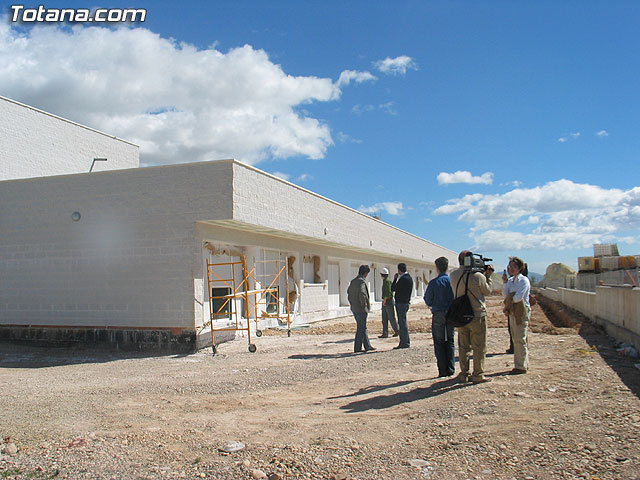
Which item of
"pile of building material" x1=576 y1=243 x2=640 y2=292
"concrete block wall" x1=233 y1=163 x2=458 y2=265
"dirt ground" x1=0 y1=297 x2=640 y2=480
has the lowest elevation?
"dirt ground" x1=0 y1=297 x2=640 y2=480

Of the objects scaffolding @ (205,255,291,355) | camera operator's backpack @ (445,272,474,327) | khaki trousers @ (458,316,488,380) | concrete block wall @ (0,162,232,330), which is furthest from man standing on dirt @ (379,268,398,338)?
camera operator's backpack @ (445,272,474,327)

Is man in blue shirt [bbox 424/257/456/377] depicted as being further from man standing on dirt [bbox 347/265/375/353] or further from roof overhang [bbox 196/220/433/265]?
roof overhang [bbox 196/220/433/265]

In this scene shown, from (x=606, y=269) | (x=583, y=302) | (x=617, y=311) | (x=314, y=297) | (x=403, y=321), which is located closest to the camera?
(x=403, y=321)

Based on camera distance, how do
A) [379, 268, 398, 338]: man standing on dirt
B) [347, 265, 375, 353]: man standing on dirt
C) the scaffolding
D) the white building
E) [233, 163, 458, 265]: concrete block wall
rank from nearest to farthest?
[347, 265, 375, 353]: man standing on dirt < the white building < the scaffolding < [379, 268, 398, 338]: man standing on dirt < [233, 163, 458, 265]: concrete block wall

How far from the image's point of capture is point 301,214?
1811cm

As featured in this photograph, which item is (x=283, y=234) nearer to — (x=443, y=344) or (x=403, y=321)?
(x=403, y=321)

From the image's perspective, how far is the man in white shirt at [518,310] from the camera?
827 centimetres

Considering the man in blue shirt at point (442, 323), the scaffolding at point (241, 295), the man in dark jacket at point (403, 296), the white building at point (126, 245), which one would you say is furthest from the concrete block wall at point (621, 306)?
the white building at point (126, 245)

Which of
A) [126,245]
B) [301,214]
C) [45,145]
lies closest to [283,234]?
[301,214]

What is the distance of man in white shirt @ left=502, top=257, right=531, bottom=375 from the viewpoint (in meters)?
8.27

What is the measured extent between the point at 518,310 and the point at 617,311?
636 centimetres

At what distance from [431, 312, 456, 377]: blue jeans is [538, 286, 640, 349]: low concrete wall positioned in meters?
4.57

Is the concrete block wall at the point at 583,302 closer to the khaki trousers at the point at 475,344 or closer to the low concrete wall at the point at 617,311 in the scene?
the low concrete wall at the point at 617,311

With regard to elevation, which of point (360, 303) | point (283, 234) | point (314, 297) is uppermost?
point (283, 234)
